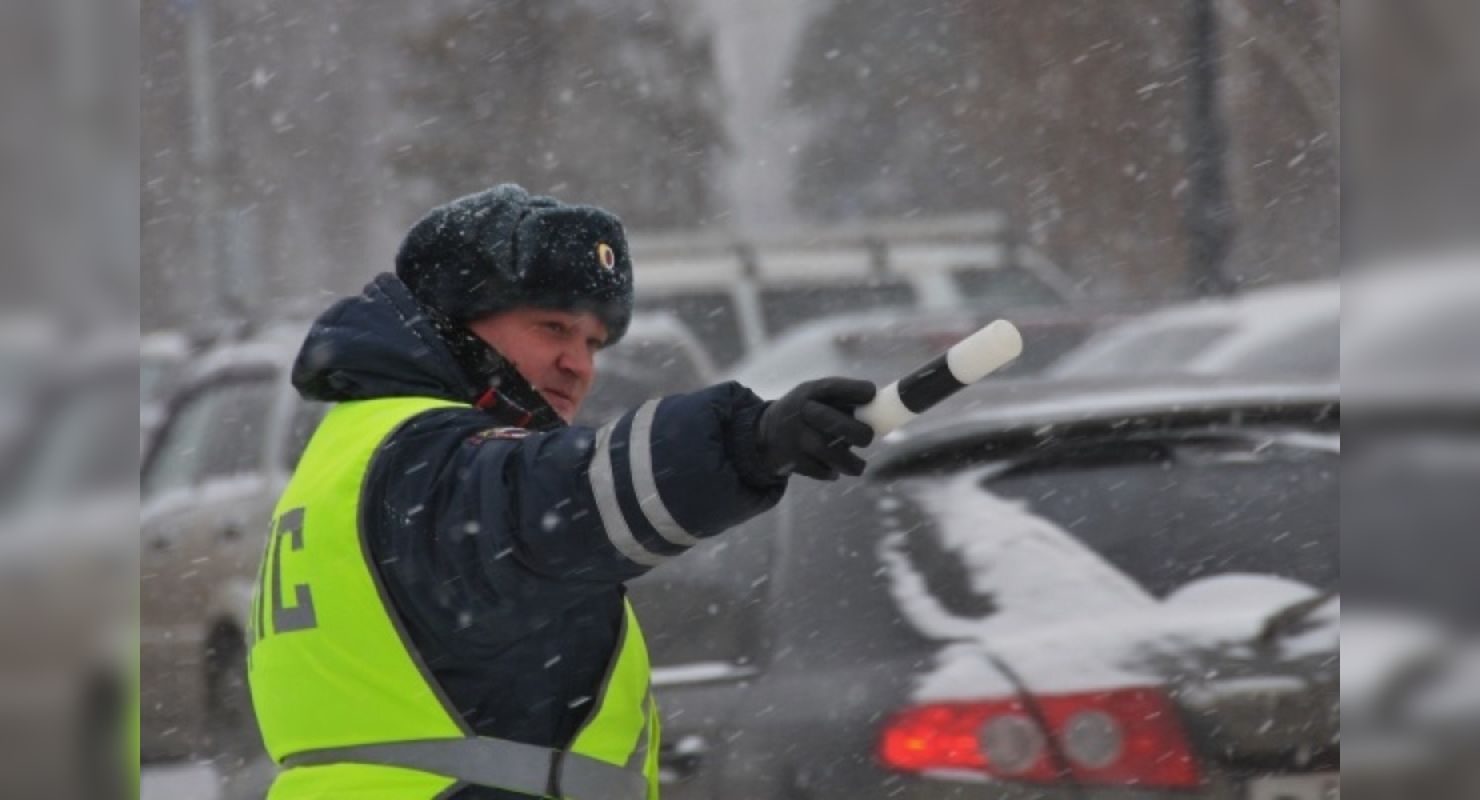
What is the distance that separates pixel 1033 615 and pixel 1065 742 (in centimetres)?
26

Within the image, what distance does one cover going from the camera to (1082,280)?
16.8 meters

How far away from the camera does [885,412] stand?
163 centimetres

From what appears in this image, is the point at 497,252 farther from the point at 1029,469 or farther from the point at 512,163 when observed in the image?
the point at 512,163

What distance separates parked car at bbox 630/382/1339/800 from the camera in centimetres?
290

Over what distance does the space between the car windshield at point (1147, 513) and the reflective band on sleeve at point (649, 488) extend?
153 centimetres

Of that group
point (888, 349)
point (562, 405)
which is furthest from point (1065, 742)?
point (888, 349)

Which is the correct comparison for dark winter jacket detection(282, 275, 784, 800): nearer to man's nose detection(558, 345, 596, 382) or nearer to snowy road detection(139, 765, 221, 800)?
man's nose detection(558, 345, 596, 382)

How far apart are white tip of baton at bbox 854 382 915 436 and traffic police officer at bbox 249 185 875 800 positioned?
0.02 m

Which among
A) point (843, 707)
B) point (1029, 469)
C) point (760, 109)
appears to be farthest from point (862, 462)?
point (760, 109)

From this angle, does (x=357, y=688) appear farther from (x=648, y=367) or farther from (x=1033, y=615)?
(x=648, y=367)

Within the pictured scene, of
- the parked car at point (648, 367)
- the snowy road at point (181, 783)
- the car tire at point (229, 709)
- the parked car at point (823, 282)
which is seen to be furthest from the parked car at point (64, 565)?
the parked car at point (823, 282)

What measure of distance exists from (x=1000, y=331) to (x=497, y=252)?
2.84 ft

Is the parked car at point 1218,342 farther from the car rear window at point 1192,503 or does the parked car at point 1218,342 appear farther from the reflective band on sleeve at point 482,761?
the reflective band on sleeve at point 482,761

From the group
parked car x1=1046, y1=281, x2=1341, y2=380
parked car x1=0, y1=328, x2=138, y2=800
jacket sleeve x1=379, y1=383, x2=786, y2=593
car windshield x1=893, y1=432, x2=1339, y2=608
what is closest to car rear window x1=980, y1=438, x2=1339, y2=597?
car windshield x1=893, y1=432, x2=1339, y2=608
